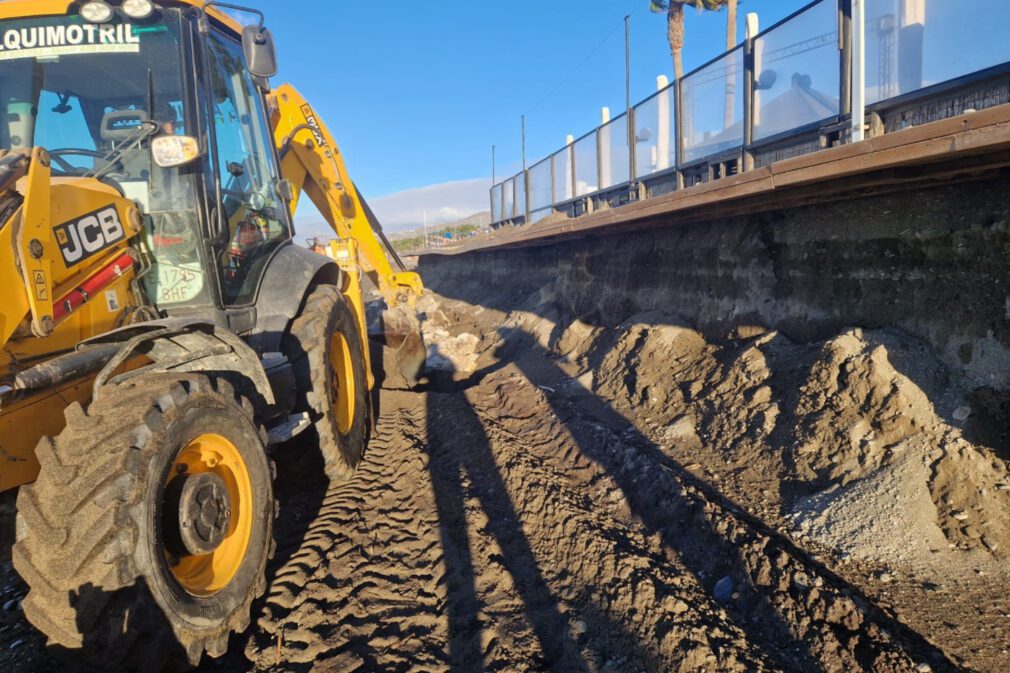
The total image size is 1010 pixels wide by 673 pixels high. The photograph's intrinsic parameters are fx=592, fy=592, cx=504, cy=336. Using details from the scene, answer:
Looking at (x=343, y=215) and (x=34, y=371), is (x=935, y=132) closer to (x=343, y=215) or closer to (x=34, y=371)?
(x=34, y=371)

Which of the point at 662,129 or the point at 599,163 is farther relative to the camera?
the point at 599,163

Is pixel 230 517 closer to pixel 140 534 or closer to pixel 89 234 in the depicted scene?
pixel 140 534

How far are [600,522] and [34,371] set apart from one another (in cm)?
306

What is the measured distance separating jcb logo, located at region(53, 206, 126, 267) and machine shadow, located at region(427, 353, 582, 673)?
2.46m

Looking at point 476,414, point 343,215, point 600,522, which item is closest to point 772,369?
point 600,522

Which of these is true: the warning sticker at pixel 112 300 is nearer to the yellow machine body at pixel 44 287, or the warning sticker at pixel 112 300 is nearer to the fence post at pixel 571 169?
the yellow machine body at pixel 44 287

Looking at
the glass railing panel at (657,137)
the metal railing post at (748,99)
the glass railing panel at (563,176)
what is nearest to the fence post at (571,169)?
the glass railing panel at (563,176)

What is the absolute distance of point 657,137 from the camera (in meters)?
9.78

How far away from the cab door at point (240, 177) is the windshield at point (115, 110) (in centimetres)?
24

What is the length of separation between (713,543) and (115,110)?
4.25 meters

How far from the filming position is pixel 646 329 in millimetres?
6719

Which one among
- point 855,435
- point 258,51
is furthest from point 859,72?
point 258,51

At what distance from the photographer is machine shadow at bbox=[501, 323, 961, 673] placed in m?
2.59

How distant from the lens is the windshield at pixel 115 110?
3.25m
